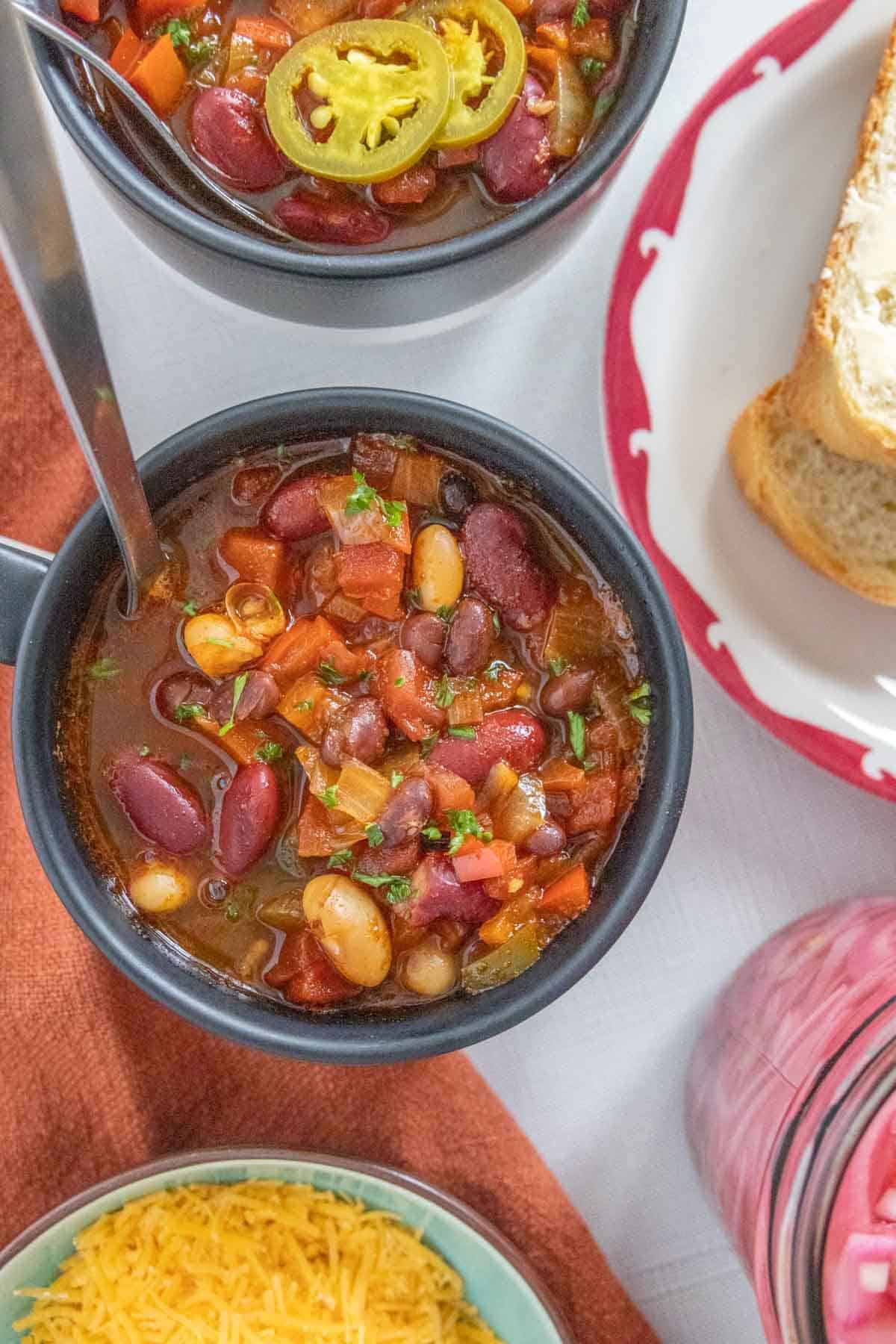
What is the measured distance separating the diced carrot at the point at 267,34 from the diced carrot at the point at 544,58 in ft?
0.89

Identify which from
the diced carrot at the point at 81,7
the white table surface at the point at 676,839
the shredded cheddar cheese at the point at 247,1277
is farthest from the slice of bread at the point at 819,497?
the shredded cheddar cheese at the point at 247,1277

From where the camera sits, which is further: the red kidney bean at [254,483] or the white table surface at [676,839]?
the white table surface at [676,839]

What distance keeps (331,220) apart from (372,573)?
0.39 m

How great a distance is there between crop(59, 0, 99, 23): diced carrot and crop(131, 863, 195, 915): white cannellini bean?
951mm

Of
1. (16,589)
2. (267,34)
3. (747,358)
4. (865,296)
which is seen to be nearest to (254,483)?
(16,589)

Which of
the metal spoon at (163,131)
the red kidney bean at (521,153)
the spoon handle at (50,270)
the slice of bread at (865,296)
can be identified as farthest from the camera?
the slice of bread at (865,296)

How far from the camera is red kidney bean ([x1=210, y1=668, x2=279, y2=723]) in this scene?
147 cm

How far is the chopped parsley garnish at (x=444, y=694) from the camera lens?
151 cm

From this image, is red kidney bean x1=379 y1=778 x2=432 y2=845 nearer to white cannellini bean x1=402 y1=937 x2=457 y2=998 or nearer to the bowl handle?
white cannellini bean x1=402 y1=937 x2=457 y2=998

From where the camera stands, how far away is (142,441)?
6.00 feet

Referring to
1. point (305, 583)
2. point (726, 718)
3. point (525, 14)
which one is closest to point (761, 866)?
point (726, 718)

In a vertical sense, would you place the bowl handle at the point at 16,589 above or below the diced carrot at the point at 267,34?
below

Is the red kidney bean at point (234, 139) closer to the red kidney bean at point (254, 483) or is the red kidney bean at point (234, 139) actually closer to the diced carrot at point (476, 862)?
the red kidney bean at point (254, 483)

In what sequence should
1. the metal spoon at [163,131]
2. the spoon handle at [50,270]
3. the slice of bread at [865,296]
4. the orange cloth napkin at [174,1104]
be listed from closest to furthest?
the spoon handle at [50,270], the metal spoon at [163,131], the slice of bread at [865,296], the orange cloth napkin at [174,1104]
